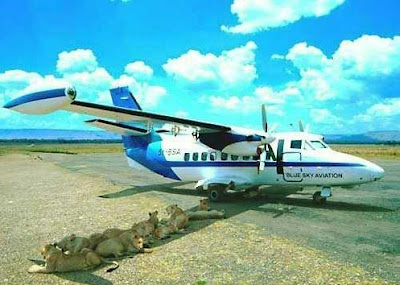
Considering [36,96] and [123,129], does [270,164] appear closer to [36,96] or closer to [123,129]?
[123,129]

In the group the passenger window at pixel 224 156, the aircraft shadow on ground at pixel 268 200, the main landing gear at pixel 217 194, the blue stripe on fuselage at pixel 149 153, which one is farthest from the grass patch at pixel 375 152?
the main landing gear at pixel 217 194

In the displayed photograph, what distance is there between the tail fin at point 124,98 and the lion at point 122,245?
13.4 metres

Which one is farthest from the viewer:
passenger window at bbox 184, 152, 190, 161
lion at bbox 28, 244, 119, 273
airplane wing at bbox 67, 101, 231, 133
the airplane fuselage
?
passenger window at bbox 184, 152, 190, 161

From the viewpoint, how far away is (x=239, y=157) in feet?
59.9

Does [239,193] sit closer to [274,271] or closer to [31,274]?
[274,271]

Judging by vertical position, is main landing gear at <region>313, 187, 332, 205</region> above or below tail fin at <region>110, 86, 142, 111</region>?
below

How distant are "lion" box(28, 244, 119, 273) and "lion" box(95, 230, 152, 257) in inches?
18.3

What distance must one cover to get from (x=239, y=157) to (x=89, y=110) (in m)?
7.88

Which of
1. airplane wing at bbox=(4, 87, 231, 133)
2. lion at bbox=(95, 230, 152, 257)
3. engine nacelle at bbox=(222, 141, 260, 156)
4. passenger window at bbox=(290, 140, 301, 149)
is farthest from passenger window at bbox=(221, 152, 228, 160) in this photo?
lion at bbox=(95, 230, 152, 257)

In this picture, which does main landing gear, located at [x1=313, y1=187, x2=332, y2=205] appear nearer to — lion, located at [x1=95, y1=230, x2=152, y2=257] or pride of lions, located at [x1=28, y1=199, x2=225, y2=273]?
pride of lions, located at [x1=28, y1=199, x2=225, y2=273]

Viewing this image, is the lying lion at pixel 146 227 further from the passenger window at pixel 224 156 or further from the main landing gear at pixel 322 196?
the main landing gear at pixel 322 196

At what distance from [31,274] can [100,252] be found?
58.5 inches

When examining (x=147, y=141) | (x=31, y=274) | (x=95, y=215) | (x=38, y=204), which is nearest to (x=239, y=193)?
(x=147, y=141)

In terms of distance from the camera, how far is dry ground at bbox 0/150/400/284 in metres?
8.05
